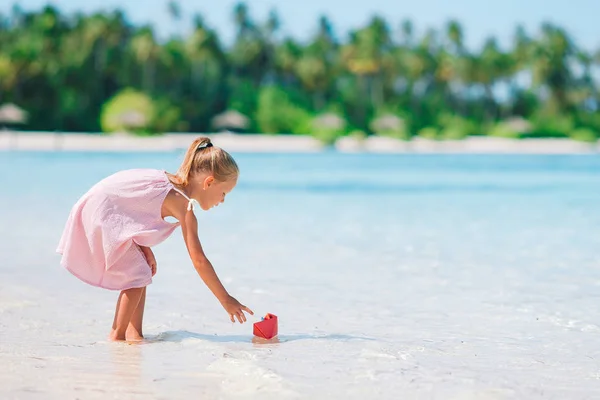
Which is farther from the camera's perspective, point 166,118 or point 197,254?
point 166,118

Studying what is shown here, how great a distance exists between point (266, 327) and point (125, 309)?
2.22 feet

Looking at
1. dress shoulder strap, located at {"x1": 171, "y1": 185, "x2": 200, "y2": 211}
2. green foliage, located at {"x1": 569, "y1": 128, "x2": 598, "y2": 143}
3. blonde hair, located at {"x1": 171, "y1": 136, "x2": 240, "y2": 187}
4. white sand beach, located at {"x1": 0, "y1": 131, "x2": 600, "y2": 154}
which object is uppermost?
green foliage, located at {"x1": 569, "y1": 128, "x2": 598, "y2": 143}

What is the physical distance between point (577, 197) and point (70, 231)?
13.8m

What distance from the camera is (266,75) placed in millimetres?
68812

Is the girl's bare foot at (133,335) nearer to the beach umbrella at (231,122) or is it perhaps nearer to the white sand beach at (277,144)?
the white sand beach at (277,144)

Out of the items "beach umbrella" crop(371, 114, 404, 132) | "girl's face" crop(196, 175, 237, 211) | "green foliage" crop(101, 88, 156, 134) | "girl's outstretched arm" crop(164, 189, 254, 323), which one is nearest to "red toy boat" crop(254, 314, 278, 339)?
"girl's outstretched arm" crop(164, 189, 254, 323)

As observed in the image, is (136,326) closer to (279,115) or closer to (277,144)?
(277,144)

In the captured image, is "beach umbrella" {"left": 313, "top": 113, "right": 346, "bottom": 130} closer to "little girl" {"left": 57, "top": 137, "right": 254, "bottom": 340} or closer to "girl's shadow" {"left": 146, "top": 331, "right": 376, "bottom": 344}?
"girl's shadow" {"left": 146, "top": 331, "right": 376, "bottom": 344}

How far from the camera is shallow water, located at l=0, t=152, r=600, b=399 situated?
3.66 m

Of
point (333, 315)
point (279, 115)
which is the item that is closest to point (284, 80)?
point (279, 115)

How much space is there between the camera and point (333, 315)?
5.28m

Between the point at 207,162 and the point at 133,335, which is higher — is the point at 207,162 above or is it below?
above

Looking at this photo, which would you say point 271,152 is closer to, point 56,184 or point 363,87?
point 363,87

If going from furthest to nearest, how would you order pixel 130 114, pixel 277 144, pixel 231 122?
pixel 231 122 → pixel 277 144 → pixel 130 114
